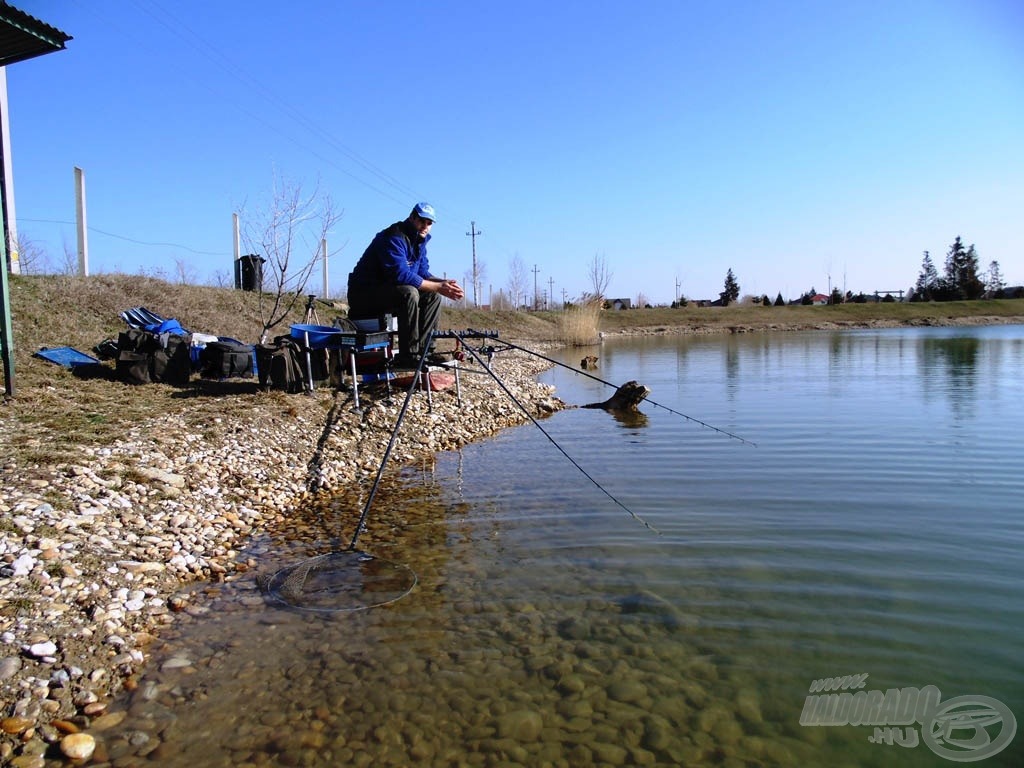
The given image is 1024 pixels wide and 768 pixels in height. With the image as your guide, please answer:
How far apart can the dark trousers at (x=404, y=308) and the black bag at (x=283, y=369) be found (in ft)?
3.34

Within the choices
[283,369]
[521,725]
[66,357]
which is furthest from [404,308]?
[521,725]

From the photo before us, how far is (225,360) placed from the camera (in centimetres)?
952

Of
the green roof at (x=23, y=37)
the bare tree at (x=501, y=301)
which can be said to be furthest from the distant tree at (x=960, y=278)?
the green roof at (x=23, y=37)

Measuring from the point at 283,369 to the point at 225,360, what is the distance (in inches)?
48.0

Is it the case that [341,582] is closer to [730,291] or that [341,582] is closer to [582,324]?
[582,324]

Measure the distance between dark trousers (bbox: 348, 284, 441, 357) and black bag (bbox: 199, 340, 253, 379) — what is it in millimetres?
2135

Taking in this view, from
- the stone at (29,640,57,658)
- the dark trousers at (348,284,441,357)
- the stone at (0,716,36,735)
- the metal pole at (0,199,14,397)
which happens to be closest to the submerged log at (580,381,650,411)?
the dark trousers at (348,284,441,357)

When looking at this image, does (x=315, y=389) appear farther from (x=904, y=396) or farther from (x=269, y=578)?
(x=904, y=396)

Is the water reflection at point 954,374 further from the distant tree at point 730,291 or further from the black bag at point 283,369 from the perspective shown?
the distant tree at point 730,291

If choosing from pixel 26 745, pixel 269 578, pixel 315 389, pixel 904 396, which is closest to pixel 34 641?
pixel 26 745

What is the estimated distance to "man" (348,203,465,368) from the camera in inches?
319

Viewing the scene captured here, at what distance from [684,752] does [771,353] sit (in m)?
27.1

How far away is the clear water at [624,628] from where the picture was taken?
297cm

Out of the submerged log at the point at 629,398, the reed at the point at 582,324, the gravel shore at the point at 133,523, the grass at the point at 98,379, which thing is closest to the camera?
the gravel shore at the point at 133,523
